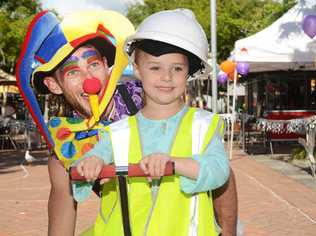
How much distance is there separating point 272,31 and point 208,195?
36.6ft

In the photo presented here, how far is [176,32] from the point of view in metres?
2.05

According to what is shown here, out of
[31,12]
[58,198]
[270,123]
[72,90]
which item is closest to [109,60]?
[72,90]

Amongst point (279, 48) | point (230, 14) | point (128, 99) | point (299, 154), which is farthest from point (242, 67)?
point (230, 14)

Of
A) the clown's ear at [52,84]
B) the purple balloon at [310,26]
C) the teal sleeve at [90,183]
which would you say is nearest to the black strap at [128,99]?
the clown's ear at [52,84]

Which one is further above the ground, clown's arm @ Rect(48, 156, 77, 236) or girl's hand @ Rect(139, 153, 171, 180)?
girl's hand @ Rect(139, 153, 171, 180)

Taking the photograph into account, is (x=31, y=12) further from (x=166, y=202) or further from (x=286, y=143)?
(x=166, y=202)

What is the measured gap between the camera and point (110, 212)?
207cm

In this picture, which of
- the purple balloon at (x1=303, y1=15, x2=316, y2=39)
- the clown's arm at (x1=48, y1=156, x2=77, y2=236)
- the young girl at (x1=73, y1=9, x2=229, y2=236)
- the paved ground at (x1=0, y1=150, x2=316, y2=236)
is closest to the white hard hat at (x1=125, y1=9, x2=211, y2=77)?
the young girl at (x1=73, y1=9, x2=229, y2=236)

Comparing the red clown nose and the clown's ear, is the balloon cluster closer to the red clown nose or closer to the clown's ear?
the clown's ear

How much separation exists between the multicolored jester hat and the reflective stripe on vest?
1.78ft

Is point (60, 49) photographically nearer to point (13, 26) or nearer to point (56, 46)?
point (56, 46)

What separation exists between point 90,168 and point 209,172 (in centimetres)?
37

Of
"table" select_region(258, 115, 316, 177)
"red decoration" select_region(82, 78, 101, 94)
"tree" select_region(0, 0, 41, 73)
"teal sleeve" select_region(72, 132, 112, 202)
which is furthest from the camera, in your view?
"tree" select_region(0, 0, 41, 73)

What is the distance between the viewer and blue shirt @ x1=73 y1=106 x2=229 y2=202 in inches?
74.5
